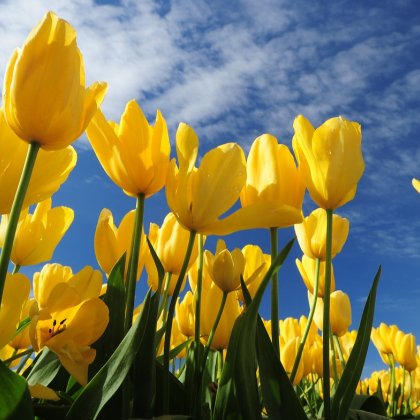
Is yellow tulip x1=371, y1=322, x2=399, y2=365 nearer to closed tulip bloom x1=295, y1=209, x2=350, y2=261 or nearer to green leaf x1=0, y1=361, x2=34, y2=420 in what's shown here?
closed tulip bloom x1=295, y1=209, x2=350, y2=261

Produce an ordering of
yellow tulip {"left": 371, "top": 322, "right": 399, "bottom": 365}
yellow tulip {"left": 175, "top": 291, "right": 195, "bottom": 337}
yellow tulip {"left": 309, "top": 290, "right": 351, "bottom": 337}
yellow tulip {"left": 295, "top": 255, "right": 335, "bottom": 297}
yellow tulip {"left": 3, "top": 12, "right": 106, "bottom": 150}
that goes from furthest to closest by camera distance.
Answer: yellow tulip {"left": 371, "top": 322, "right": 399, "bottom": 365} → yellow tulip {"left": 309, "top": 290, "right": 351, "bottom": 337} → yellow tulip {"left": 175, "top": 291, "right": 195, "bottom": 337} → yellow tulip {"left": 295, "top": 255, "right": 335, "bottom": 297} → yellow tulip {"left": 3, "top": 12, "right": 106, "bottom": 150}

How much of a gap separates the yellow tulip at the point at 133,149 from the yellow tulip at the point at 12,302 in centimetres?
27

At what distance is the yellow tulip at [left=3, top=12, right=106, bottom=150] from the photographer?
895 mm

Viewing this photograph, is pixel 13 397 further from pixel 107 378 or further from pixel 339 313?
pixel 339 313

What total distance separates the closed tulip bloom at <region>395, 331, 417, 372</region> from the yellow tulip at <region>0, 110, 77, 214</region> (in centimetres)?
266

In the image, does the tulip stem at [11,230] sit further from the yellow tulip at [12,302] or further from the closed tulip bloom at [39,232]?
the closed tulip bloom at [39,232]

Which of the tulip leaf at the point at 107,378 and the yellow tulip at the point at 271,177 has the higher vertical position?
the yellow tulip at the point at 271,177

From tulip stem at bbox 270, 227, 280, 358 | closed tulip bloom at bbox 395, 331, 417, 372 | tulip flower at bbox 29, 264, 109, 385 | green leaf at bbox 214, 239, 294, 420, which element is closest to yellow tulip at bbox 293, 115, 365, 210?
tulip stem at bbox 270, 227, 280, 358

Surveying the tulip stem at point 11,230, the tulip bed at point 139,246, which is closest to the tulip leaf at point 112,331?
the tulip bed at point 139,246

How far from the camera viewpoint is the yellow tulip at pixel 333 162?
1.19m

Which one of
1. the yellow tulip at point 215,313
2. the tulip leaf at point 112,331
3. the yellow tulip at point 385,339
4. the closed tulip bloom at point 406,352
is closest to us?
the tulip leaf at point 112,331

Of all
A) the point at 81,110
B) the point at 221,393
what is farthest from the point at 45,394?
the point at 81,110

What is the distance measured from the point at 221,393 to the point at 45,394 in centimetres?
35

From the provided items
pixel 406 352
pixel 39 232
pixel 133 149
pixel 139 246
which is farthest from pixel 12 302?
pixel 406 352
